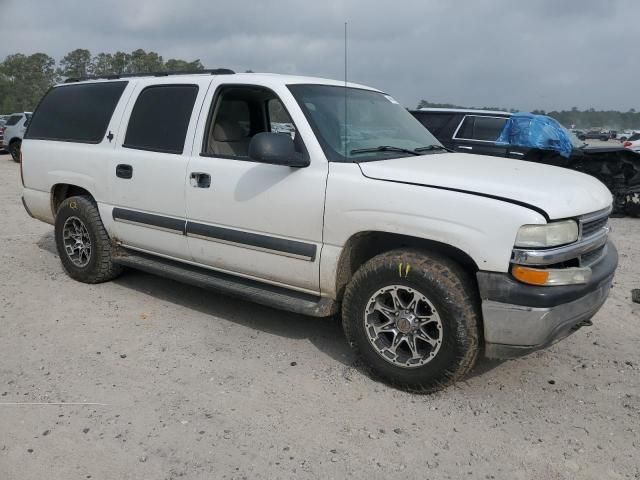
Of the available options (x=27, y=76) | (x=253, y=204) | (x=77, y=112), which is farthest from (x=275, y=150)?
(x=27, y=76)

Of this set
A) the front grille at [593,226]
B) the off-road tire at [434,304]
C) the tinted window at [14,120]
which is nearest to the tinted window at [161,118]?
the off-road tire at [434,304]

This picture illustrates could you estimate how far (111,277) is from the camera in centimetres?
539

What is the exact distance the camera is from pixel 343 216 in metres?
3.47

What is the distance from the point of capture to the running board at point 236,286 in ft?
12.2

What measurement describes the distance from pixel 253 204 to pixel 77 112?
2.51 metres

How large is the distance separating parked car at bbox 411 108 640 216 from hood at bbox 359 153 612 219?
234 inches

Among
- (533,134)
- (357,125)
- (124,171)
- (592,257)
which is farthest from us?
(533,134)

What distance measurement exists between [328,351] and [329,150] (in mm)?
1428

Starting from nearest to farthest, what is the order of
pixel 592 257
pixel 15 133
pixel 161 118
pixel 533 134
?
pixel 592 257, pixel 161 118, pixel 533 134, pixel 15 133

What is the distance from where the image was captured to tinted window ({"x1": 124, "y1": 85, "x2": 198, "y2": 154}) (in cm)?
440

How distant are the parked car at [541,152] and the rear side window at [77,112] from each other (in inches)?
239

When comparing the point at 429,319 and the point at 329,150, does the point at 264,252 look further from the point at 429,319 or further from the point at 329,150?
the point at 429,319

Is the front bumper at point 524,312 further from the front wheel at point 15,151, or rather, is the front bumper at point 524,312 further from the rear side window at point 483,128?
the front wheel at point 15,151

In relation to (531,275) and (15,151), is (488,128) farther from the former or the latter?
(15,151)
